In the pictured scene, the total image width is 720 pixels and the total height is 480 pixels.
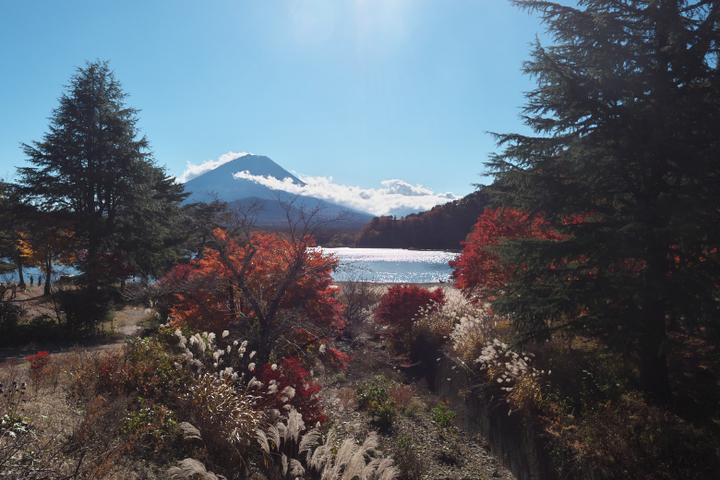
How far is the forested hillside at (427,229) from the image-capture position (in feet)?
330

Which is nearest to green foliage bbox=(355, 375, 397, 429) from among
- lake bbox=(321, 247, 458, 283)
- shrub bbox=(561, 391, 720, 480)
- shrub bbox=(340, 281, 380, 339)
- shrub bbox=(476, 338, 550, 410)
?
shrub bbox=(476, 338, 550, 410)

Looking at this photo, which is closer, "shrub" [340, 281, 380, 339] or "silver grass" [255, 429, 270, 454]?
"silver grass" [255, 429, 270, 454]

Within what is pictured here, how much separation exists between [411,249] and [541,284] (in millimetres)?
102820

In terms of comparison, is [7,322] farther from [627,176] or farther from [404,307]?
[627,176]

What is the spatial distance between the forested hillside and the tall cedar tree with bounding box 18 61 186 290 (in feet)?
280

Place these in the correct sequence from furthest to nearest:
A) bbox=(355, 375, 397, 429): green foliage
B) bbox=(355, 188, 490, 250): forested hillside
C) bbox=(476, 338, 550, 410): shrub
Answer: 1. bbox=(355, 188, 490, 250): forested hillside
2. bbox=(355, 375, 397, 429): green foliage
3. bbox=(476, 338, 550, 410): shrub

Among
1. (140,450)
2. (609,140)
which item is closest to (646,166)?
(609,140)

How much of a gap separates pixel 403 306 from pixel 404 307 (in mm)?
67

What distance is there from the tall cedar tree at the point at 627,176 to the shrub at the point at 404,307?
9.05 metres

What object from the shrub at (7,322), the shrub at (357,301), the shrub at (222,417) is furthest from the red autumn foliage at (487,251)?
the shrub at (7,322)

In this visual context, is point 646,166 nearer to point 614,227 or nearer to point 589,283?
point 614,227

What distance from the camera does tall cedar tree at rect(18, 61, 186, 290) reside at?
18.2 m

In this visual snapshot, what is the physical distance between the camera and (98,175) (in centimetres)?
1842

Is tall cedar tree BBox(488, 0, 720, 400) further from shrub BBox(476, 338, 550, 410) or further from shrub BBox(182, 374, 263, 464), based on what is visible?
shrub BBox(182, 374, 263, 464)
